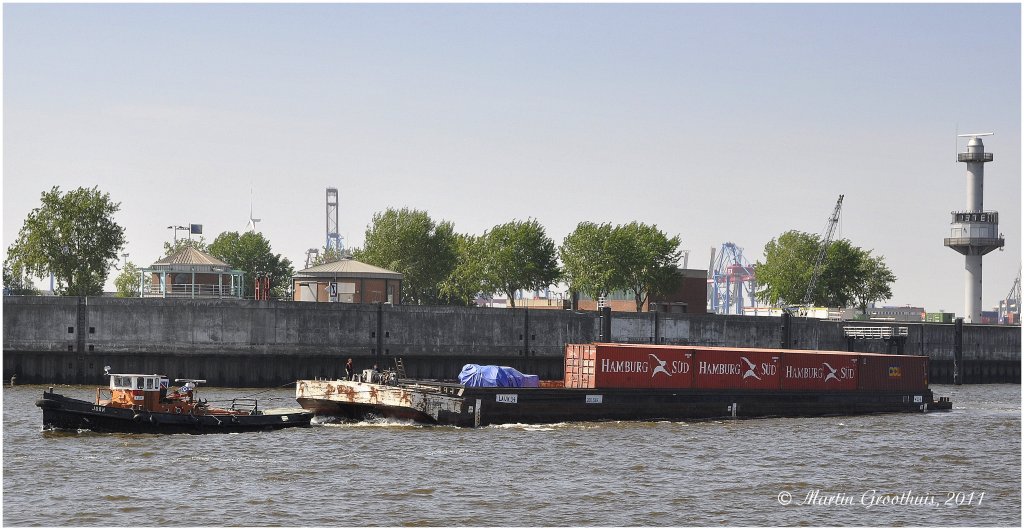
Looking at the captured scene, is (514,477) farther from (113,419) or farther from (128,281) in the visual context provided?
(128,281)

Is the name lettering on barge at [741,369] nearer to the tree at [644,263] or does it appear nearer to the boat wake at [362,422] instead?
the boat wake at [362,422]

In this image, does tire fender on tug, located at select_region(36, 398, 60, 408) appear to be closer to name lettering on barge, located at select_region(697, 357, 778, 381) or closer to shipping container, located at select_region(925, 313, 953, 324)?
name lettering on barge, located at select_region(697, 357, 778, 381)

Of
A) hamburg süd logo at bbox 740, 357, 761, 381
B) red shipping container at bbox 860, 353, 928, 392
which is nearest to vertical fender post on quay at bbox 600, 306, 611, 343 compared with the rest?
red shipping container at bbox 860, 353, 928, 392

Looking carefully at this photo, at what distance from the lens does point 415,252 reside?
158m

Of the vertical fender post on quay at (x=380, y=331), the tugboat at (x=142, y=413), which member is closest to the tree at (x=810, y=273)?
the vertical fender post on quay at (x=380, y=331)

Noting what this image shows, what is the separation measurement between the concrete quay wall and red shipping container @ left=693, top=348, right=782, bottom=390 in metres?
31.2

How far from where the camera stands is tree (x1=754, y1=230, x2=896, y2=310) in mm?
154250

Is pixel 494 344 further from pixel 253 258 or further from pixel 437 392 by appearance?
pixel 253 258

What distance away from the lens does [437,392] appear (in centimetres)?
5759

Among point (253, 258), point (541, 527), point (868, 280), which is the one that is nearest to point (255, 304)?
point (541, 527)

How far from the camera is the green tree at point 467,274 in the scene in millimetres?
141250

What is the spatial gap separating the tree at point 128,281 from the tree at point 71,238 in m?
56.0

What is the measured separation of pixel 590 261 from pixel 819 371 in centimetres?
6766
